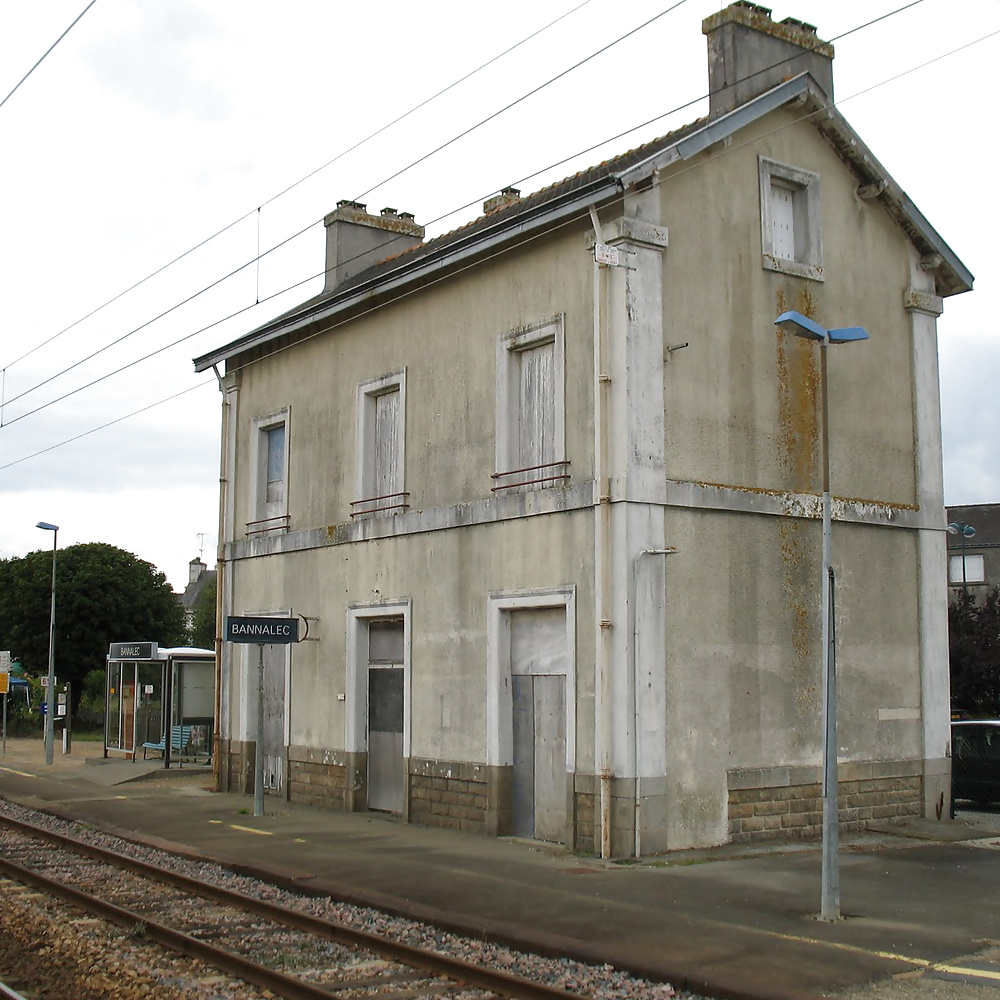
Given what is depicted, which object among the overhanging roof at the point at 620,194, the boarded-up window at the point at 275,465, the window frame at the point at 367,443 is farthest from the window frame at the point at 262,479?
the window frame at the point at 367,443

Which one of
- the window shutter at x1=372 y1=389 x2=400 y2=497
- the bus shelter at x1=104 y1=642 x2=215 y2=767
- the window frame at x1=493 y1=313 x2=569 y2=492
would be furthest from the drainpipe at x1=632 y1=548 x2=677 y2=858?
the bus shelter at x1=104 y1=642 x2=215 y2=767

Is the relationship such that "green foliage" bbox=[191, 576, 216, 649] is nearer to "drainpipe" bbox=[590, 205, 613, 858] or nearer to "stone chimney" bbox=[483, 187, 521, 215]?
"stone chimney" bbox=[483, 187, 521, 215]

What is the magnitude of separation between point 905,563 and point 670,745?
4.91 metres

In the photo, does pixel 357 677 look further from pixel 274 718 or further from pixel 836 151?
pixel 836 151

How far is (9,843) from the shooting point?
1598 centimetres

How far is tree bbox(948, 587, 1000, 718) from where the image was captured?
134 feet

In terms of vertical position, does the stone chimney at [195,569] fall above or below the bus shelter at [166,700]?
above

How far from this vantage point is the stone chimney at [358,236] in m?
23.7

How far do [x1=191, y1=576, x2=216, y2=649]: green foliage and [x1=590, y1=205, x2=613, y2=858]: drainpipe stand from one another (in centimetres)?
5877

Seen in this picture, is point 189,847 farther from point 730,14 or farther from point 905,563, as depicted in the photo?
point 730,14

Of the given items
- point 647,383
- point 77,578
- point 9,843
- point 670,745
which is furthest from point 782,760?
Answer: point 77,578

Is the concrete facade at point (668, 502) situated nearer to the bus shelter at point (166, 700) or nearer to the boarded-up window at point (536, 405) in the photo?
the boarded-up window at point (536, 405)

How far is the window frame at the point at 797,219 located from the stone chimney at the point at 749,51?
A: 954mm

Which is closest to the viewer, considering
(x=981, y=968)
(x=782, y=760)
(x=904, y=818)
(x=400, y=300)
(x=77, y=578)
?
(x=981, y=968)
